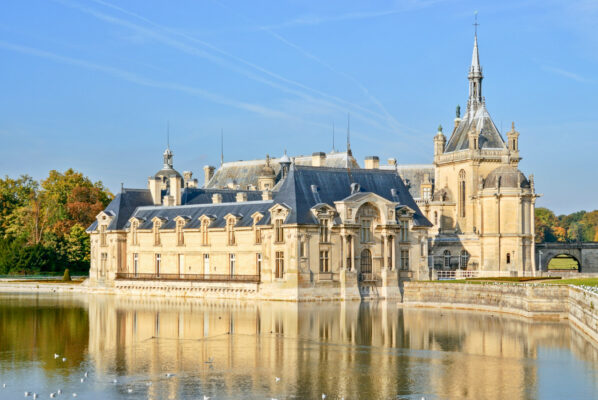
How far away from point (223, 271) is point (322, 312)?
685 inches

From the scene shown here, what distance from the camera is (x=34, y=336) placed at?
46.9 m

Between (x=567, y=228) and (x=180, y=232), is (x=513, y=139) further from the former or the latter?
(x=567, y=228)

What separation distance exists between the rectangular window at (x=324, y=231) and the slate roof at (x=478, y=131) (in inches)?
1136

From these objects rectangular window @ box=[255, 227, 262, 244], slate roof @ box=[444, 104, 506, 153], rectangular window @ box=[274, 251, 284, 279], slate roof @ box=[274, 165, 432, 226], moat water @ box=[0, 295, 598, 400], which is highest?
slate roof @ box=[444, 104, 506, 153]

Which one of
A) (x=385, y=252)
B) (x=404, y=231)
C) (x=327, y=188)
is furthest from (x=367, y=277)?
(x=327, y=188)

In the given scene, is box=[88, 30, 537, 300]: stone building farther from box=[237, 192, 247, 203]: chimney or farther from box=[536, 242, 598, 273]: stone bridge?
box=[536, 242, 598, 273]: stone bridge

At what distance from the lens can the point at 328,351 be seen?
41000 millimetres

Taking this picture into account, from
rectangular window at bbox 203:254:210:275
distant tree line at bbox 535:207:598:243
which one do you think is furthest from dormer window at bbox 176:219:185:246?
distant tree line at bbox 535:207:598:243

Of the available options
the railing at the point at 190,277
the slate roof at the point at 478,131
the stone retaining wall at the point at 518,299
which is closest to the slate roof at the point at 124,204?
the railing at the point at 190,277

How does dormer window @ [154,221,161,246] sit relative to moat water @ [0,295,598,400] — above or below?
above

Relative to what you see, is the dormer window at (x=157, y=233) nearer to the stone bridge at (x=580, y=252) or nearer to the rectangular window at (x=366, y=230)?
the rectangular window at (x=366, y=230)

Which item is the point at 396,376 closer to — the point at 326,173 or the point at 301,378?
the point at 301,378

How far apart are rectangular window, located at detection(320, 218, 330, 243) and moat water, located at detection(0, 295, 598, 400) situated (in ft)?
30.7

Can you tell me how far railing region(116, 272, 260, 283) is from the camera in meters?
71.2
